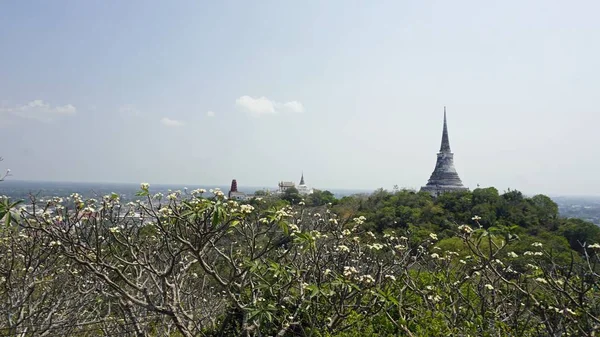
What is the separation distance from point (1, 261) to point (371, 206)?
2418 cm

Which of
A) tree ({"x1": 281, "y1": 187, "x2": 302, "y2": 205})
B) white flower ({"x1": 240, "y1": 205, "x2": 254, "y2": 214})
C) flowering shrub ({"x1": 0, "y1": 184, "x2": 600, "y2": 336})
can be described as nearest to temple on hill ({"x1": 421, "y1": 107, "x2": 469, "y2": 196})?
tree ({"x1": 281, "y1": 187, "x2": 302, "y2": 205})

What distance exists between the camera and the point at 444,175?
48.3 meters

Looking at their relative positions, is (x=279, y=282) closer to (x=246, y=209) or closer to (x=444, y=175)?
(x=246, y=209)

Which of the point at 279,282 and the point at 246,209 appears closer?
the point at 246,209

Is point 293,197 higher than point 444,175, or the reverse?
point 444,175

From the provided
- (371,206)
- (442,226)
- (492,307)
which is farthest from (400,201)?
(492,307)

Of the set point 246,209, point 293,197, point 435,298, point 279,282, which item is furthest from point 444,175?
point 246,209

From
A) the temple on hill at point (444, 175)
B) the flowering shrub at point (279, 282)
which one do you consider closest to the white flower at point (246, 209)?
the flowering shrub at point (279, 282)

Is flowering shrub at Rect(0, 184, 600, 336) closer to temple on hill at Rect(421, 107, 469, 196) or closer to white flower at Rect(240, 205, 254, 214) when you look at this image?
white flower at Rect(240, 205, 254, 214)

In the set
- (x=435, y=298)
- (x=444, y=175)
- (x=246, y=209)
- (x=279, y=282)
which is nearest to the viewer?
(x=246, y=209)

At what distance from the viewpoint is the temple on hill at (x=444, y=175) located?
47.4 meters

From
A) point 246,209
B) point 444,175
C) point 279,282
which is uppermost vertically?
point 444,175

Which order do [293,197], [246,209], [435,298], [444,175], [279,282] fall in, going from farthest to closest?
[444,175], [293,197], [435,298], [279,282], [246,209]

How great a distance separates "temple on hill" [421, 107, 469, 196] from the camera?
156 ft
